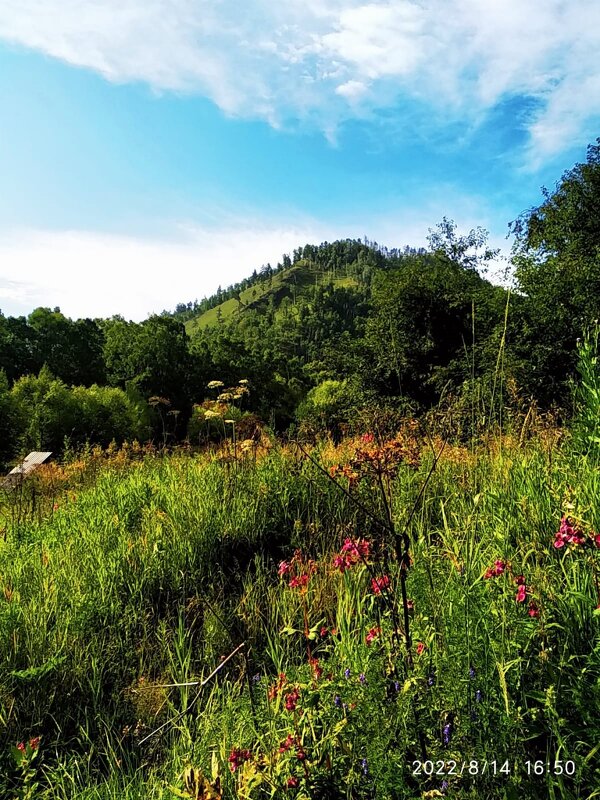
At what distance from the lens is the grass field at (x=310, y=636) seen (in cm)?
134

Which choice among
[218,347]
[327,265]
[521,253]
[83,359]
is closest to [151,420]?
[83,359]

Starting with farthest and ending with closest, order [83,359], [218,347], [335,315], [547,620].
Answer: [335,315] < [218,347] < [83,359] < [547,620]

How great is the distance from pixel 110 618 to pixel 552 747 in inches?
86.5

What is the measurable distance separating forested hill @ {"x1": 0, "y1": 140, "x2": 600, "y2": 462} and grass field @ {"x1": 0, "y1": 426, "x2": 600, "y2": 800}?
0.83m

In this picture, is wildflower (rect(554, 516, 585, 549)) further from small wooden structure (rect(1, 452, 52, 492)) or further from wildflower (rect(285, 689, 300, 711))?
small wooden structure (rect(1, 452, 52, 492))

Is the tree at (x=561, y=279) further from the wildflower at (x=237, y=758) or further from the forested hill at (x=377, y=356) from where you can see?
the wildflower at (x=237, y=758)

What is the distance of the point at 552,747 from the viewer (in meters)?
1.40

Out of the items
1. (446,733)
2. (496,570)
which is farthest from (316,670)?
(496,570)

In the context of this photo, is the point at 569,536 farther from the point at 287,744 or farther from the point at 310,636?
the point at 287,744

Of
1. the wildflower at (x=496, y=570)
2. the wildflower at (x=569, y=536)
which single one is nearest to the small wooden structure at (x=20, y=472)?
the wildflower at (x=496, y=570)

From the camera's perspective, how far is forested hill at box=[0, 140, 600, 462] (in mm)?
12574

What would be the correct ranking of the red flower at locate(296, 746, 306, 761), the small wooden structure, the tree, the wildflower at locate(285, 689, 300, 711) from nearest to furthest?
the red flower at locate(296, 746, 306, 761)
the wildflower at locate(285, 689, 300, 711)
the small wooden structure
the tree

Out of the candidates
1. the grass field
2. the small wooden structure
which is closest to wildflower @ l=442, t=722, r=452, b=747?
the grass field

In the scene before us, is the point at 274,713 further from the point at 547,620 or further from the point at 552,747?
the point at 547,620
